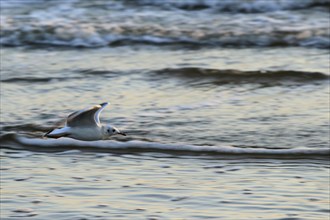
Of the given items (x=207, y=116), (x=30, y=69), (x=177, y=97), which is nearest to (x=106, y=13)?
(x=30, y=69)

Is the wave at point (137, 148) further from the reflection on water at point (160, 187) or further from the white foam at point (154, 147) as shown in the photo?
the reflection on water at point (160, 187)

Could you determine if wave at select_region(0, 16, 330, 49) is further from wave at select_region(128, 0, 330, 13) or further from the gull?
the gull

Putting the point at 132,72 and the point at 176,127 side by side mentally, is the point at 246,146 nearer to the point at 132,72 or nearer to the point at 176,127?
the point at 176,127

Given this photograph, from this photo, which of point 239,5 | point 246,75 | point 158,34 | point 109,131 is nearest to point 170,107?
point 109,131

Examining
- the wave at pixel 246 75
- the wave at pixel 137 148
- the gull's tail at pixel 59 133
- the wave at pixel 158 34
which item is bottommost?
the wave at pixel 137 148

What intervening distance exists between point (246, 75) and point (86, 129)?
95.7 inches

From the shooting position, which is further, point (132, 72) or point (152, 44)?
point (152, 44)

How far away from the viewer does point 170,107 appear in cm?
736

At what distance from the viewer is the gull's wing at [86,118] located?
6406 mm

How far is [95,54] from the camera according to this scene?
32.2 ft

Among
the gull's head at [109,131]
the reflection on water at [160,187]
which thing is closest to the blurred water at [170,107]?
the reflection on water at [160,187]

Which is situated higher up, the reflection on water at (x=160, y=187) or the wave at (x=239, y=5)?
A: the wave at (x=239, y=5)

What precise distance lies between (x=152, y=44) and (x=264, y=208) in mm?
5171

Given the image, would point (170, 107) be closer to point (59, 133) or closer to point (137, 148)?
point (137, 148)
